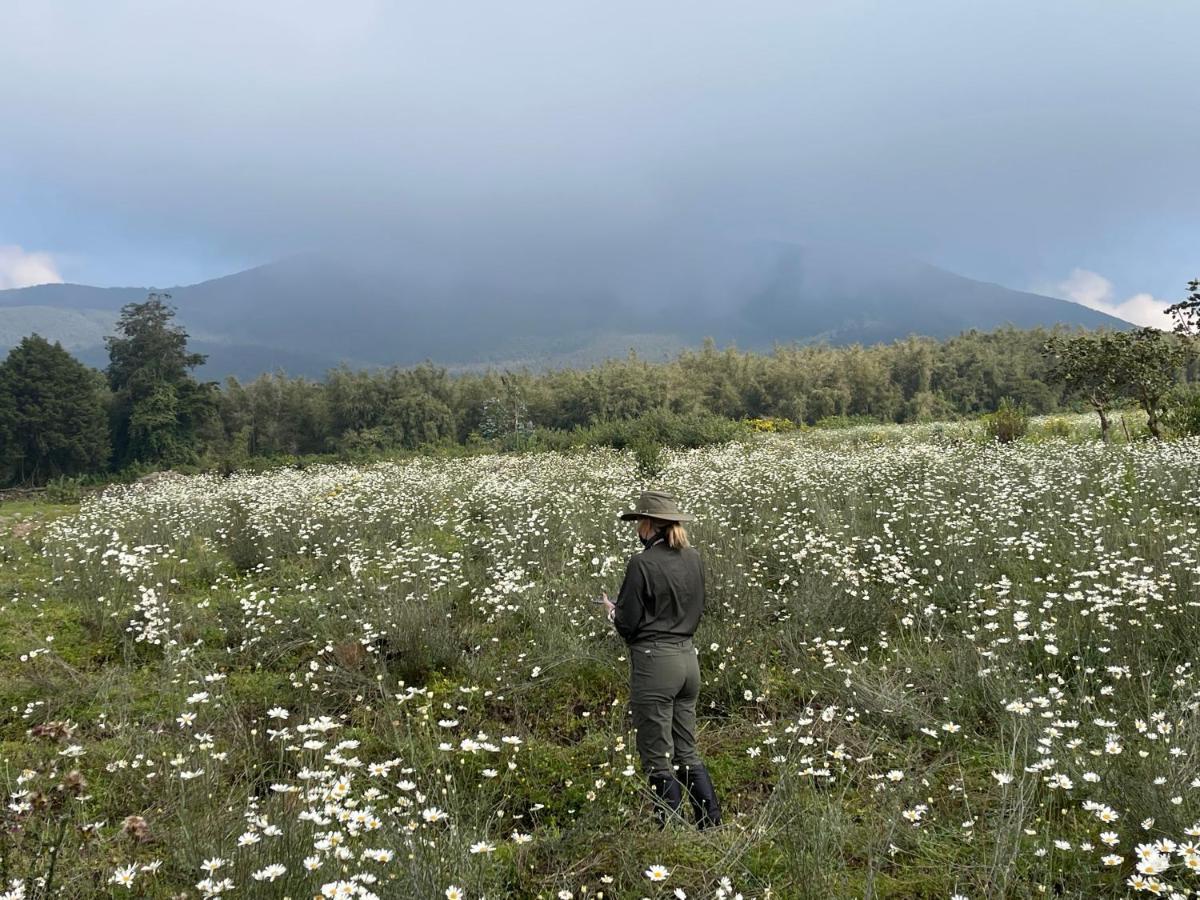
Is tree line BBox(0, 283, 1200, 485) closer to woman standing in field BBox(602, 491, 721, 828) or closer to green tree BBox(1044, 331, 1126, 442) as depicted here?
green tree BBox(1044, 331, 1126, 442)

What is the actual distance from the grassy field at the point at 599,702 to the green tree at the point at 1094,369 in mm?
6315

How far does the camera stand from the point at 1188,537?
271 inches

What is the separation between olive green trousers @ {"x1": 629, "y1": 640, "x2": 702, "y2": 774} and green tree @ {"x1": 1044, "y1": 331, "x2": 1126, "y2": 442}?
53.1 ft

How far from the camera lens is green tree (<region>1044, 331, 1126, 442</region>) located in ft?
54.1

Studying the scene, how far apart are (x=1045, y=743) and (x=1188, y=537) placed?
16.9 feet

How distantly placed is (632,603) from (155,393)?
45564 mm

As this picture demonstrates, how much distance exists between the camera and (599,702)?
525 centimetres

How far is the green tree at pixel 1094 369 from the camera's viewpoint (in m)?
Answer: 16.5

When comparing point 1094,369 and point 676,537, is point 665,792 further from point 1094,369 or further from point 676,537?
point 1094,369

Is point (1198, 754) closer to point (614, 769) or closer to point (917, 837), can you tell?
point (917, 837)

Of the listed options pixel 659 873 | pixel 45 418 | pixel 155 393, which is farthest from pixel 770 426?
pixel 45 418

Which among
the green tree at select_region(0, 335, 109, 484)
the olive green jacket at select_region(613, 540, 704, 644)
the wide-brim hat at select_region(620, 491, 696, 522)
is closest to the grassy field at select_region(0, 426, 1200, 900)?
the olive green jacket at select_region(613, 540, 704, 644)

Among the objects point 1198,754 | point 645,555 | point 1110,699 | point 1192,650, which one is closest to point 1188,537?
point 1192,650

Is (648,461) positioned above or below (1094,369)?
below
